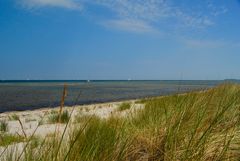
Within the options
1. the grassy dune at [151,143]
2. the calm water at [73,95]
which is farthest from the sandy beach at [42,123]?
the calm water at [73,95]

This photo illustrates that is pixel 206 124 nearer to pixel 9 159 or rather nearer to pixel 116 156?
pixel 116 156

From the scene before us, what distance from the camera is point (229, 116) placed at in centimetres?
315

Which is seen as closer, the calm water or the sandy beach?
the sandy beach

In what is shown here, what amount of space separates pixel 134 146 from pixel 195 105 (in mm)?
989

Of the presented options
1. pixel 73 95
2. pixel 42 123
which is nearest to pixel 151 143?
pixel 42 123

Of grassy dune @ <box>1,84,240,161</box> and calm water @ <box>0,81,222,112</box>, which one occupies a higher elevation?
grassy dune @ <box>1,84,240,161</box>

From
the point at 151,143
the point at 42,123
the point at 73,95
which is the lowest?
the point at 73,95

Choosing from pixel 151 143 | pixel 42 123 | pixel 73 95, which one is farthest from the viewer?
pixel 73 95

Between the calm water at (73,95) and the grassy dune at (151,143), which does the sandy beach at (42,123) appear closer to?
the grassy dune at (151,143)

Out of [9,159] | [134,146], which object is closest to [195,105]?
[134,146]

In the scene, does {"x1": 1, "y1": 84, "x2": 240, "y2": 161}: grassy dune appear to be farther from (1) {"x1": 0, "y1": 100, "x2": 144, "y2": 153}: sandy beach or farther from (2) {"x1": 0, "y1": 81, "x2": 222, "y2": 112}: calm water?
(2) {"x1": 0, "y1": 81, "x2": 222, "y2": 112}: calm water

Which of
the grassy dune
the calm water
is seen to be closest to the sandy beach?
the grassy dune

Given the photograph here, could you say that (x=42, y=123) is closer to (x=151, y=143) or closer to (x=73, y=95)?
(x=151, y=143)

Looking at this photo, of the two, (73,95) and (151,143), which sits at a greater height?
(151,143)
